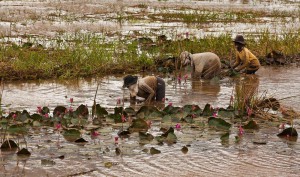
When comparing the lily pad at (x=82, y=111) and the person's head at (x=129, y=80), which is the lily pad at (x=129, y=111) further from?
the person's head at (x=129, y=80)

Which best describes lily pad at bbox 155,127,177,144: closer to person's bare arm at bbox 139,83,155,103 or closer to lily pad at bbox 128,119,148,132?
lily pad at bbox 128,119,148,132

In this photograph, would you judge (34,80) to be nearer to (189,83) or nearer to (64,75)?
(64,75)

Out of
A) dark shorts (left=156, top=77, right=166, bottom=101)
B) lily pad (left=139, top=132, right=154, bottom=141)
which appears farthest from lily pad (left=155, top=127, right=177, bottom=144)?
dark shorts (left=156, top=77, right=166, bottom=101)

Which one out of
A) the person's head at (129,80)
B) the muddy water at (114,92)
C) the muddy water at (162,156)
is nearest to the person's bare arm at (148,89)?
the person's head at (129,80)

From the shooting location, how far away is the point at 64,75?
417 inches

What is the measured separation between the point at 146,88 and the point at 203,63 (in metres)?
2.24

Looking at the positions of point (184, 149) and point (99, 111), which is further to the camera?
point (99, 111)

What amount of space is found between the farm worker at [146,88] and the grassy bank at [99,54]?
2054mm

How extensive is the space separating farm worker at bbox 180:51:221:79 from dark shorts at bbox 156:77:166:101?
1827 millimetres

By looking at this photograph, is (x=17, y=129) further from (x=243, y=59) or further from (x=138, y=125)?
(x=243, y=59)

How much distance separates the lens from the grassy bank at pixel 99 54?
10672mm

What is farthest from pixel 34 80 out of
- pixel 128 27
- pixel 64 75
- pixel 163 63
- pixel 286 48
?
pixel 128 27

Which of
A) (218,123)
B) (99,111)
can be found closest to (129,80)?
(99,111)

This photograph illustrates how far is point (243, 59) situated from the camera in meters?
11.5
